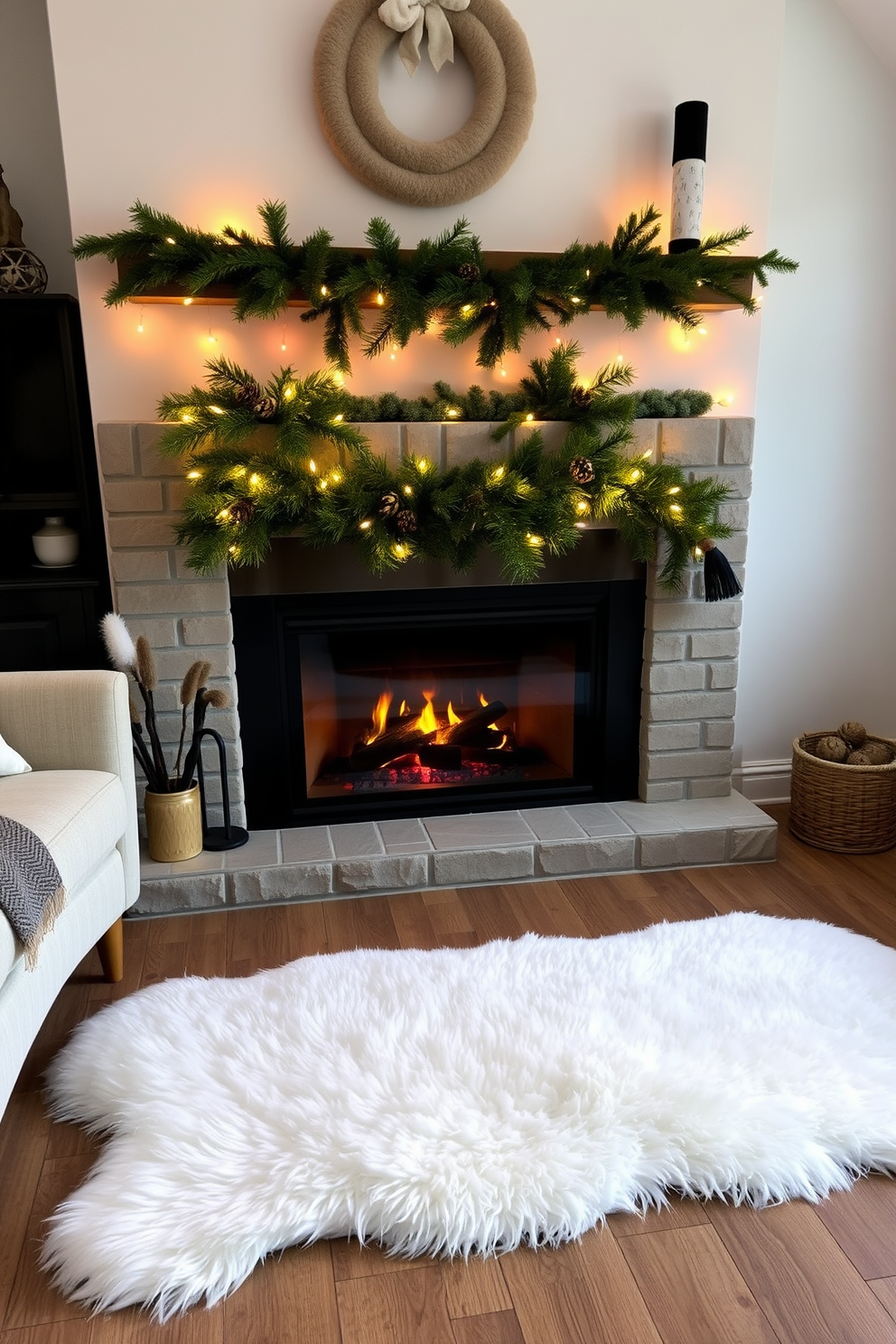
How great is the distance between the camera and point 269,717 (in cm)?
262

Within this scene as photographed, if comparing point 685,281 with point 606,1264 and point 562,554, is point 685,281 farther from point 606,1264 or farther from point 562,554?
point 606,1264

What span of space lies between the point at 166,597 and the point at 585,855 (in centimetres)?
128

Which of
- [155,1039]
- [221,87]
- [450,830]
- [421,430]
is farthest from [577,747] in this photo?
[221,87]

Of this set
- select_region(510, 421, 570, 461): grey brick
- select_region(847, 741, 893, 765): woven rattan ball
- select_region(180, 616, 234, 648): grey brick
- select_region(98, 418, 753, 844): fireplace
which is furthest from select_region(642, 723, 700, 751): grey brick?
select_region(180, 616, 234, 648): grey brick

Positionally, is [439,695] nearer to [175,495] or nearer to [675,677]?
[675,677]

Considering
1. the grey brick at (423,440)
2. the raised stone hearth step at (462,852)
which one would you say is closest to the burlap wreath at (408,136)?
the grey brick at (423,440)

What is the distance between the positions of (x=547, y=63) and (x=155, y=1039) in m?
2.36

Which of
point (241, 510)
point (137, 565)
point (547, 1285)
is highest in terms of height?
point (241, 510)

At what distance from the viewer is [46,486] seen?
268 cm

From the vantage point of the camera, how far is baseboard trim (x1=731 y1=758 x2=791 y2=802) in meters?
3.09

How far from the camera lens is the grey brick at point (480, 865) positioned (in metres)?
2.54

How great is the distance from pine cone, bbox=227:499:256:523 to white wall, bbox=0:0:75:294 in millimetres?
896

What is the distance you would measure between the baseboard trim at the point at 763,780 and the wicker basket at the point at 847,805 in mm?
259

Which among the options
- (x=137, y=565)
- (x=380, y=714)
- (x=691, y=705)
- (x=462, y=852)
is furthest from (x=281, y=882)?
(x=691, y=705)
